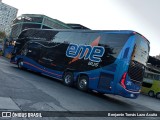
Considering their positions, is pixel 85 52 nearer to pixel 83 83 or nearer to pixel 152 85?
pixel 83 83

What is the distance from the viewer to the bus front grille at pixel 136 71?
13406 millimetres

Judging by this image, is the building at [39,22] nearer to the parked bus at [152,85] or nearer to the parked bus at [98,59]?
the parked bus at [152,85]

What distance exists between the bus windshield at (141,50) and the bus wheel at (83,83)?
346 cm

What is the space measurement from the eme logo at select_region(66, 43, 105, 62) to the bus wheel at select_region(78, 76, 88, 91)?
1.21 meters

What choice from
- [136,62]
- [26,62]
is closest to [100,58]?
[136,62]

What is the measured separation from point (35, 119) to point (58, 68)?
11.6 m

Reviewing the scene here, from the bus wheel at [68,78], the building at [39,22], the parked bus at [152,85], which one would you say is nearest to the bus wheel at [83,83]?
the bus wheel at [68,78]

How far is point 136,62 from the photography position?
537 inches

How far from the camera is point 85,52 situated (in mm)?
16109

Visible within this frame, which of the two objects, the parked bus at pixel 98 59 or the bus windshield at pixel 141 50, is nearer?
the parked bus at pixel 98 59

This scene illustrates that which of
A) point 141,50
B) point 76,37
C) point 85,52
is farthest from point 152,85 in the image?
point 141,50

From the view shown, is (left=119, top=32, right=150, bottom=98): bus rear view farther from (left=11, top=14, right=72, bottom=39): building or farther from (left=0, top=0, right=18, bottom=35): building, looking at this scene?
(left=0, top=0, right=18, bottom=35): building

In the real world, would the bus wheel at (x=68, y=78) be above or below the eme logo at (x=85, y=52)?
below

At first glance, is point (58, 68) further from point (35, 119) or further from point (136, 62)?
point (35, 119)
